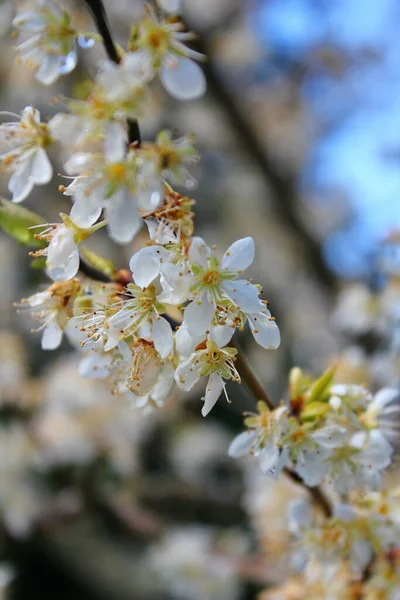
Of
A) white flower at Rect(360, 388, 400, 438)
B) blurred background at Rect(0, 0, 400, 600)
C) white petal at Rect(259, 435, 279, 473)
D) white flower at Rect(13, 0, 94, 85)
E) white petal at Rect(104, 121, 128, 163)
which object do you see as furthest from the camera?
blurred background at Rect(0, 0, 400, 600)

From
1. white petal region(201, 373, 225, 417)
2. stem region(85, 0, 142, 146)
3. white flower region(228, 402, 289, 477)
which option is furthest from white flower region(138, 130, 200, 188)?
white flower region(228, 402, 289, 477)

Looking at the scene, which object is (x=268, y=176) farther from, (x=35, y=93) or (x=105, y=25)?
(x=105, y=25)

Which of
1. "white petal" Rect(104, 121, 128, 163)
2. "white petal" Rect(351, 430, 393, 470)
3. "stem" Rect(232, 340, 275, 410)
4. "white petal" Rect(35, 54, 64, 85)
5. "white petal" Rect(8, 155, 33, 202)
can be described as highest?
"white petal" Rect(35, 54, 64, 85)

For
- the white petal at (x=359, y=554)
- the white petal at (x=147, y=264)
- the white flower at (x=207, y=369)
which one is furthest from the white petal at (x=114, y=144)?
the white petal at (x=359, y=554)

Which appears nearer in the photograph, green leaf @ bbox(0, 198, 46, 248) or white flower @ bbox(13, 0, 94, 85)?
white flower @ bbox(13, 0, 94, 85)

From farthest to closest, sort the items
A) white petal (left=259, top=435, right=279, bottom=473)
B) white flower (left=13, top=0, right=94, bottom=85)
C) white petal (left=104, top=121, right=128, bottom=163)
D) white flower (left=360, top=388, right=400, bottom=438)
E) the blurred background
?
the blurred background, white flower (left=360, top=388, right=400, bottom=438), white petal (left=259, top=435, right=279, bottom=473), white flower (left=13, top=0, right=94, bottom=85), white petal (left=104, top=121, right=128, bottom=163)

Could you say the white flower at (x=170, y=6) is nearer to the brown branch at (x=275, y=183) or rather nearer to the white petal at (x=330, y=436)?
the white petal at (x=330, y=436)

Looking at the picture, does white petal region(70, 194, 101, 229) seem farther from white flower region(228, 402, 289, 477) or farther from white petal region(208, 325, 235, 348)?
white flower region(228, 402, 289, 477)
